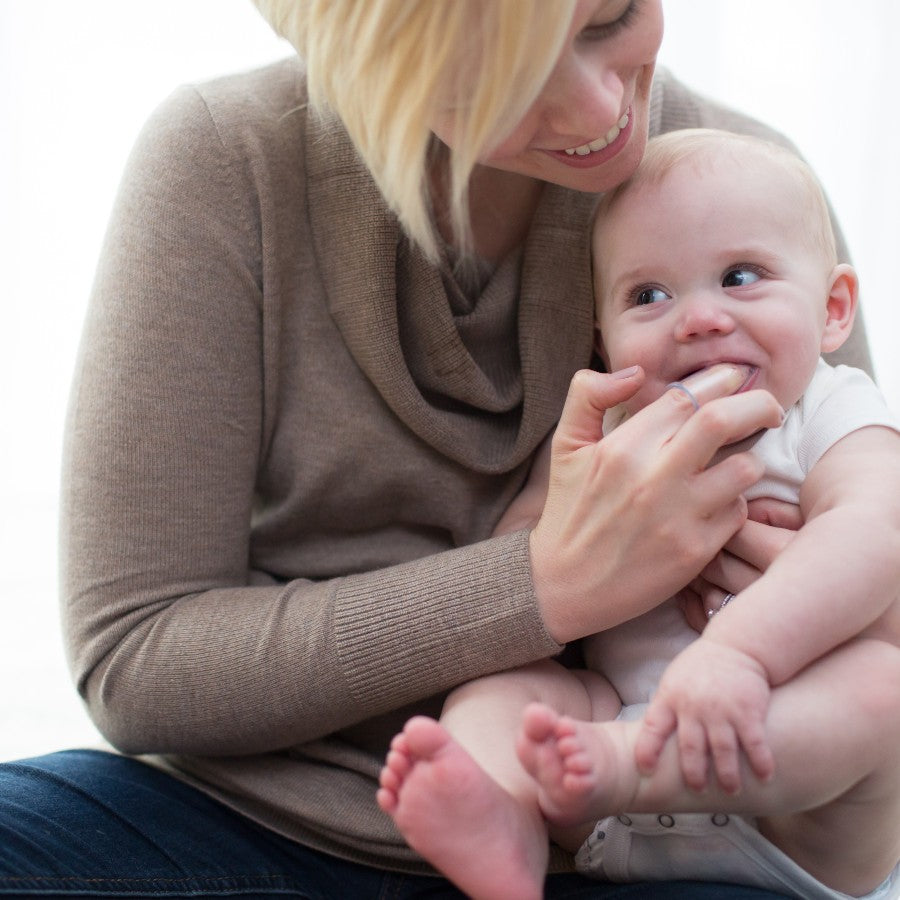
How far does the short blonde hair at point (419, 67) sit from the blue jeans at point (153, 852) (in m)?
0.64

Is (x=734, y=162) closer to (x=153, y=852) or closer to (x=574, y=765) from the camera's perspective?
(x=574, y=765)

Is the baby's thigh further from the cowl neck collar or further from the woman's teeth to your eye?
the woman's teeth

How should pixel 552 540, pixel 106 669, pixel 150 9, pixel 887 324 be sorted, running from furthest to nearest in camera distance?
pixel 887 324, pixel 150 9, pixel 106 669, pixel 552 540

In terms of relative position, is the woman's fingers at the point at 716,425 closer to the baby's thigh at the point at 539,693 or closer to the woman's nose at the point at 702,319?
the woman's nose at the point at 702,319

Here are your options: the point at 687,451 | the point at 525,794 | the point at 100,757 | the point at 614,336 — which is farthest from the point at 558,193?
the point at 100,757

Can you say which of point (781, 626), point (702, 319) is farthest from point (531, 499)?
point (781, 626)

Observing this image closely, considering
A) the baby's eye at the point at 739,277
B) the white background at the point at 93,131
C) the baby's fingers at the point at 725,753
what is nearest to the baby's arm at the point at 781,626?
the baby's fingers at the point at 725,753

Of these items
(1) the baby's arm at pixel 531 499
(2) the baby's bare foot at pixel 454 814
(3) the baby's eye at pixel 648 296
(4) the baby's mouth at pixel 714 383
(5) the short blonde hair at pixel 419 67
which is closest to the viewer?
(2) the baby's bare foot at pixel 454 814

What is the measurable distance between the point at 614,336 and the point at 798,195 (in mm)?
223

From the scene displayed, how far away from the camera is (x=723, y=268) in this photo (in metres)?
→ 1.12

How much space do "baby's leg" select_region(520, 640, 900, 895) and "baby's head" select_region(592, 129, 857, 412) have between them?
0.29 metres

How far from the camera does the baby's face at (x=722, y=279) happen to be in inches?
43.0

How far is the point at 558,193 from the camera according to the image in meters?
1.28

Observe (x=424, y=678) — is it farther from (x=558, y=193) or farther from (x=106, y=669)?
(x=558, y=193)
